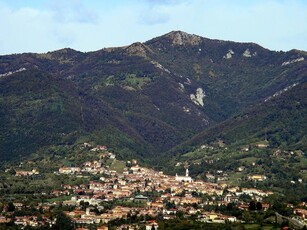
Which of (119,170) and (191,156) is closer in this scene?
(119,170)

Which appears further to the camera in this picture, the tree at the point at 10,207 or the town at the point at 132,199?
the tree at the point at 10,207

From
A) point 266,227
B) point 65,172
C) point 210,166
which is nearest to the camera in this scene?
point 266,227

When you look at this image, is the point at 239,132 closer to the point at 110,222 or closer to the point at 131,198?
the point at 131,198

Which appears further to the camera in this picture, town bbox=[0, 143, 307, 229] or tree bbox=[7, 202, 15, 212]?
tree bbox=[7, 202, 15, 212]

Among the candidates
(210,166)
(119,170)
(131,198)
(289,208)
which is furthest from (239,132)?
(289,208)

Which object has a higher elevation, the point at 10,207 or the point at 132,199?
the point at 132,199

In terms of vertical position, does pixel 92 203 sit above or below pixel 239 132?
below

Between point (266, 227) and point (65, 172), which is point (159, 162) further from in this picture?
point (266, 227)

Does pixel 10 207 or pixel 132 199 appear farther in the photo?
pixel 132 199

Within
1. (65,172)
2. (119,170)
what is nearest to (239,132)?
(119,170)

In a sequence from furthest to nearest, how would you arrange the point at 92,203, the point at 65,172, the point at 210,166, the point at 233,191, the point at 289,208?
1. the point at 210,166
2. the point at 65,172
3. the point at 233,191
4. the point at 92,203
5. the point at 289,208
